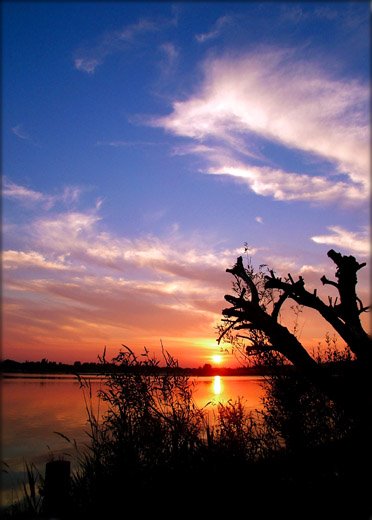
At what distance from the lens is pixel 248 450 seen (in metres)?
9.81

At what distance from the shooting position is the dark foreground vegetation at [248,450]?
5.42 metres

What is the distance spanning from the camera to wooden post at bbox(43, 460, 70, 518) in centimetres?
705

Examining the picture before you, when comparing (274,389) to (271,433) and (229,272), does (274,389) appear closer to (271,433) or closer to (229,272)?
(271,433)

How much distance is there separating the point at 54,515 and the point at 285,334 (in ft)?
17.2

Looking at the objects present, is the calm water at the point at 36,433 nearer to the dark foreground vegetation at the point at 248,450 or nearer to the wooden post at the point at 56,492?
the dark foreground vegetation at the point at 248,450

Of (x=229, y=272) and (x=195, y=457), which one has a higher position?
(x=229, y=272)

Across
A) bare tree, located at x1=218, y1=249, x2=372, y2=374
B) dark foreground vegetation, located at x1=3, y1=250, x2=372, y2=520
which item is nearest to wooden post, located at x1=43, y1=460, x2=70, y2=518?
dark foreground vegetation, located at x1=3, y1=250, x2=372, y2=520

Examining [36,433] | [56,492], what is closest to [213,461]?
[56,492]

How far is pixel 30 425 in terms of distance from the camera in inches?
1414

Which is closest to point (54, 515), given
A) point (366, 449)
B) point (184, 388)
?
point (184, 388)

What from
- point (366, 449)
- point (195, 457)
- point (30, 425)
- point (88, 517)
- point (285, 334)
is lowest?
point (30, 425)

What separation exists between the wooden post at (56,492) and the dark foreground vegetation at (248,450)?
36mm

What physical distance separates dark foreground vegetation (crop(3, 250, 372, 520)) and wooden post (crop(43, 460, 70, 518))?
4 centimetres

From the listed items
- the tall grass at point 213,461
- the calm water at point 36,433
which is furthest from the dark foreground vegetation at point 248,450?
the calm water at point 36,433
